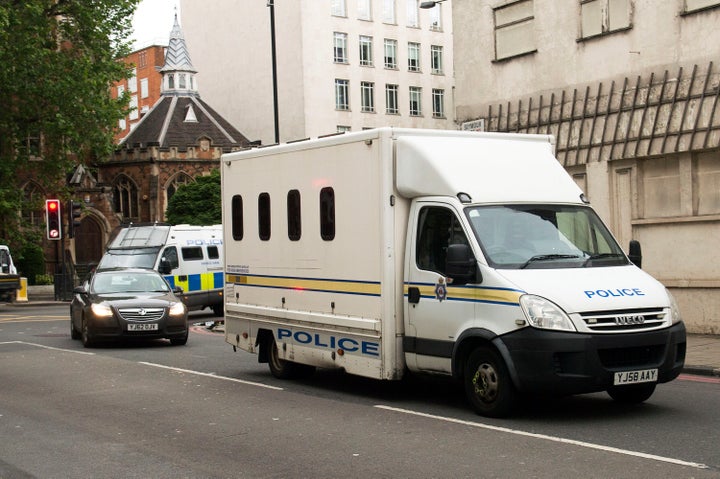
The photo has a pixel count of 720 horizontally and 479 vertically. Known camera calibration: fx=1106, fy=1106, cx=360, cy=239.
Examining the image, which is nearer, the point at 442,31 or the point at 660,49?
the point at 660,49

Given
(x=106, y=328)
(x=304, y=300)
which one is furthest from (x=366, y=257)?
(x=106, y=328)

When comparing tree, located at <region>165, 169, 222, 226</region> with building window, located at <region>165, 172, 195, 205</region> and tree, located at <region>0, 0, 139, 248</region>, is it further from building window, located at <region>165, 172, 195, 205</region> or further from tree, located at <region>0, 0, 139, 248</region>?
tree, located at <region>0, 0, 139, 248</region>

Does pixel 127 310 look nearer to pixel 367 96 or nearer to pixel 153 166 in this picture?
pixel 153 166

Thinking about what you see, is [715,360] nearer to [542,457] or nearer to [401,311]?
[401,311]

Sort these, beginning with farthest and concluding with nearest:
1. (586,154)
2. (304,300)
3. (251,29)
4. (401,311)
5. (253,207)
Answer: (251,29), (586,154), (253,207), (304,300), (401,311)

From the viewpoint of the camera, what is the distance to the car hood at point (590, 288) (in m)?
9.76

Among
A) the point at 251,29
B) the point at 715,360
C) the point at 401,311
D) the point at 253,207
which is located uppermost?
the point at 251,29

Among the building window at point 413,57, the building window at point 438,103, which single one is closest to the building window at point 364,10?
the building window at point 413,57

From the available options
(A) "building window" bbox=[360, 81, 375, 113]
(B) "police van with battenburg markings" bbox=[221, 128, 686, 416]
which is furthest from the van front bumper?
(A) "building window" bbox=[360, 81, 375, 113]

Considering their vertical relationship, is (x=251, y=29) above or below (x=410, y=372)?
above

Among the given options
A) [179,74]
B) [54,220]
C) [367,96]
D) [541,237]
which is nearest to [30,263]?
[54,220]

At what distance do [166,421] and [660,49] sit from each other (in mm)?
12555

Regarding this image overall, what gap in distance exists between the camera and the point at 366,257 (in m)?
11.6

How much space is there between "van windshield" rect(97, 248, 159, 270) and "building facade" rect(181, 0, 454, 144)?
43.0 meters
